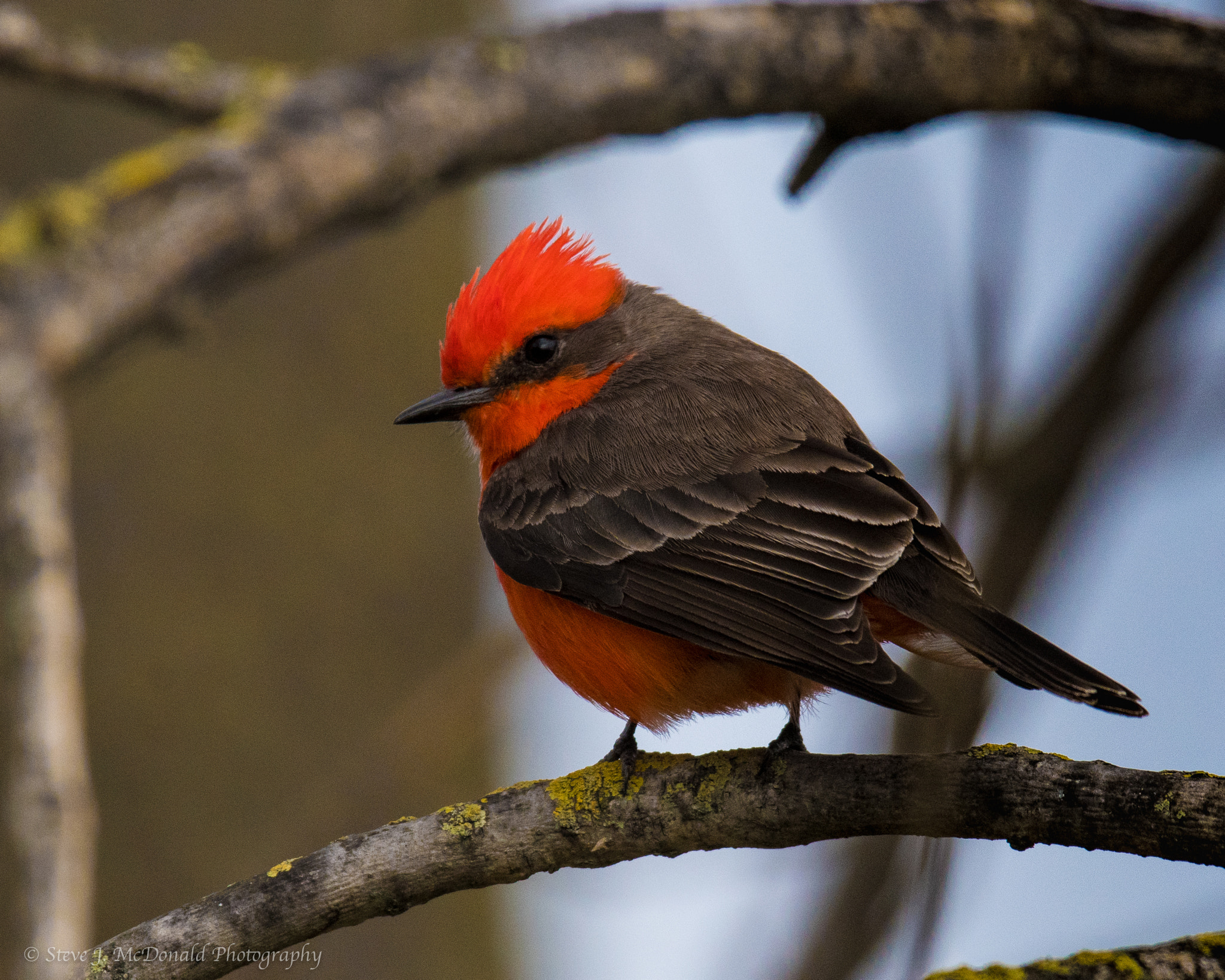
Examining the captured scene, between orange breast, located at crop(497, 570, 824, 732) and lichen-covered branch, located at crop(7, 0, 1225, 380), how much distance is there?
1543 millimetres

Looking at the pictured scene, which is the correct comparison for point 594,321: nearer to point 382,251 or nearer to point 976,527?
point 976,527

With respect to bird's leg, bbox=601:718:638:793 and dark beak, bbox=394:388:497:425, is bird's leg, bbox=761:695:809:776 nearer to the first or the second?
bird's leg, bbox=601:718:638:793

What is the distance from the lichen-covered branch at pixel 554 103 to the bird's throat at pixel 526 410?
0.83 meters

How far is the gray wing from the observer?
113 inches

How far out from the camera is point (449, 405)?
3883 millimetres

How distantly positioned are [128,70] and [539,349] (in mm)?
1890

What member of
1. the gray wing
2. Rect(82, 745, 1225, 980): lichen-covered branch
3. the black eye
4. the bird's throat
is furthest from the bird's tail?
the black eye

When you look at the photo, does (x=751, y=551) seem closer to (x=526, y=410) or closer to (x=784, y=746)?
(x=784, y=746)

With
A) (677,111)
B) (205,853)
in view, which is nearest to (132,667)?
(205,853)

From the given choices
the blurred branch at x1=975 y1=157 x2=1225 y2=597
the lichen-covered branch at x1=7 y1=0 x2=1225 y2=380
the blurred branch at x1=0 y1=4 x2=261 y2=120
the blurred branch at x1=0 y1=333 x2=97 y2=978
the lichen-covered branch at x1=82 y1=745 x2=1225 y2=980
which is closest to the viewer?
the blurred branch at x1=975 y1=157 x2=1225 y2=597

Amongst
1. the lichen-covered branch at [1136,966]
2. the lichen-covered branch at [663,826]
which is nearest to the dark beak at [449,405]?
the lichen-covered branch at [663,826]

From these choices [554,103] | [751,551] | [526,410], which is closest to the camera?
[751,551]

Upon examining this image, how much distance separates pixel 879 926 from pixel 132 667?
481 centimetres

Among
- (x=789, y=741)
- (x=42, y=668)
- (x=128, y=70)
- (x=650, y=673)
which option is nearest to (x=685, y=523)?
(x=650, y=673)
